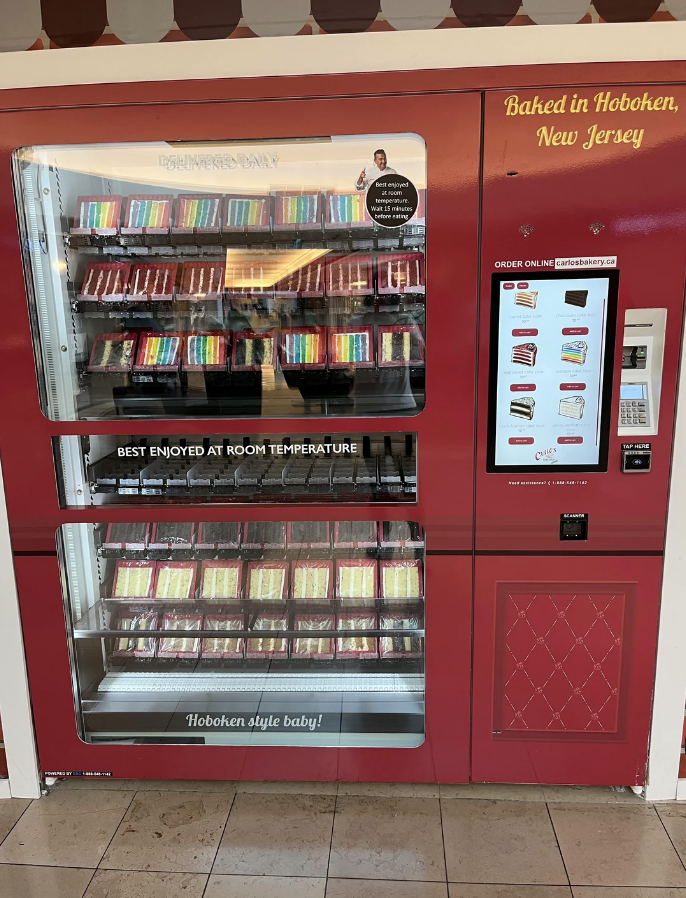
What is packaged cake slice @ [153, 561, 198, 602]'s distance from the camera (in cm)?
247

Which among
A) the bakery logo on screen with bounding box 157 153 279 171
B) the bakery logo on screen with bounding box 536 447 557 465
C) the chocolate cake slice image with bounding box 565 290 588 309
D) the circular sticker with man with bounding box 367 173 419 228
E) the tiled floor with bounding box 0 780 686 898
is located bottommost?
the tiled floor with bounding box 0 780 686 898

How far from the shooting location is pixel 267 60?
1889 mm

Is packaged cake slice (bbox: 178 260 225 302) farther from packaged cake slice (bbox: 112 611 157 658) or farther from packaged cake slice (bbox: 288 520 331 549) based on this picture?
packaged cake slice (bbox: 112 611 157 658)

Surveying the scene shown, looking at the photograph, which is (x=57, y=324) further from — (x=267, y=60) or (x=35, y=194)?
(x=267, y=60)

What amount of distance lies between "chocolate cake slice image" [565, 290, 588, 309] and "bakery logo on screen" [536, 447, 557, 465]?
18.8 inches

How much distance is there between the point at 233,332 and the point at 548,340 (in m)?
1.13

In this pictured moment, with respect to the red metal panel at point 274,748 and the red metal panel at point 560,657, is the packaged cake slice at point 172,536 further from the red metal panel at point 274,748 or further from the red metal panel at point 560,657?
the red metal panel at point 560,657

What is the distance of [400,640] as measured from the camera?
248 centimetres

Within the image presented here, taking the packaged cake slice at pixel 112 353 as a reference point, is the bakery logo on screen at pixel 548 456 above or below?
below

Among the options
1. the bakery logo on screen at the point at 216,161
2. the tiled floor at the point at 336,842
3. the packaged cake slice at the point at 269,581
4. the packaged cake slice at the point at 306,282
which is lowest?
the tiled floor at the point at 336,842

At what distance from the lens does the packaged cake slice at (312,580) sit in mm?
2447

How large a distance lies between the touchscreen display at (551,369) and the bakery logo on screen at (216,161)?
0.88 m

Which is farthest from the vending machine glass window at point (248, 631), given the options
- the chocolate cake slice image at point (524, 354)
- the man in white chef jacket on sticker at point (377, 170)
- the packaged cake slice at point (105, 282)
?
the man in white chef jacket on sticker at point (377, 170)

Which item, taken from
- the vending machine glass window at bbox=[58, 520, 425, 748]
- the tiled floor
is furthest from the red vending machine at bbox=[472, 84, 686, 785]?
the vending machine glass window at bbox=[58, 520, 425, 748]
